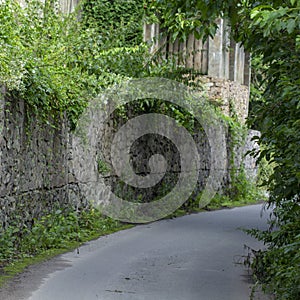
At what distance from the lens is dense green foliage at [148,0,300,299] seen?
17.7 feet

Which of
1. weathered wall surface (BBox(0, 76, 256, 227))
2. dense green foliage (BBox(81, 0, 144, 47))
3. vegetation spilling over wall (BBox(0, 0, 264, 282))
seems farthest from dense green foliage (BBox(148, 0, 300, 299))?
dense green foliage (BBox(81, 0, 144, 47))

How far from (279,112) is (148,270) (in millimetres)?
2748

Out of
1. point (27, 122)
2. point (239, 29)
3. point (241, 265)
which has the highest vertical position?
point (239, 29)

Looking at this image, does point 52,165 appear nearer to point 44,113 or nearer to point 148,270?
point 44,113

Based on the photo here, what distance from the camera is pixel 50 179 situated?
10.6 m

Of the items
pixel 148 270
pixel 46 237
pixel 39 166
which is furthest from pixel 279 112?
pixel 39 166

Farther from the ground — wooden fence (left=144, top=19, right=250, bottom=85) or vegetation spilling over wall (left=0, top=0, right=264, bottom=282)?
wooden fence (left=144, top=19, right=250, bottom=85)

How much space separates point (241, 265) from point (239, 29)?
301cm

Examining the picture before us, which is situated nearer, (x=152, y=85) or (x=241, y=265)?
(x=241, y=265)

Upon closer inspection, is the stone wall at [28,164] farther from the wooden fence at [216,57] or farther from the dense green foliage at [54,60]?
the wooden fence at [216,57]

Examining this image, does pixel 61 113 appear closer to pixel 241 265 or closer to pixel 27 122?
pixel 27 122

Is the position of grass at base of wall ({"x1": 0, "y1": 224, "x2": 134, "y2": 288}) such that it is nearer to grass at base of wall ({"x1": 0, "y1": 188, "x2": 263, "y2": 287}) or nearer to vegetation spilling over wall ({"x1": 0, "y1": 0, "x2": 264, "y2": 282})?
grass at base of wall ({"x1": 0, "y1": 188, "x2": 263, "y2": 287})

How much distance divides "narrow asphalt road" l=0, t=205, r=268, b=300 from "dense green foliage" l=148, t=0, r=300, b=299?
71cm

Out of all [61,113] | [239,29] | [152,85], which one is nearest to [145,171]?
[152,85]
